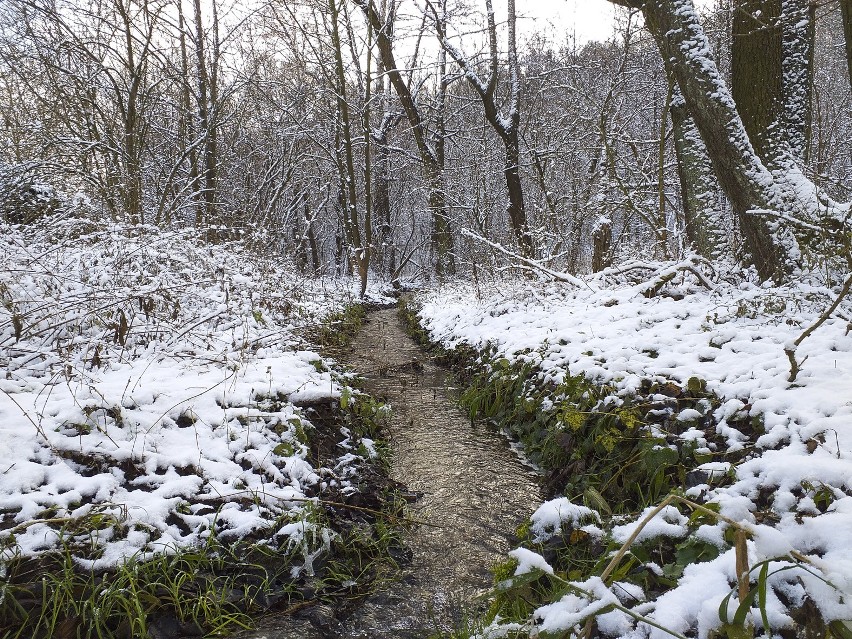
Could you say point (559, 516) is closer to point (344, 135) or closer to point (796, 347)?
point (796, 347)

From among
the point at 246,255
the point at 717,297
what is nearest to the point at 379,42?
the point at 246,255

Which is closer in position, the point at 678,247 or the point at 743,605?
the point at 743,605

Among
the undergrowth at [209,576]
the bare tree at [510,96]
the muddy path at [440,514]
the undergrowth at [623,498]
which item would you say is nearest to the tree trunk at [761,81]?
the undergrowth at [623,498]

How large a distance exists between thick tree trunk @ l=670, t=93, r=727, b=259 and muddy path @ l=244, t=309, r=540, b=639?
138 inches

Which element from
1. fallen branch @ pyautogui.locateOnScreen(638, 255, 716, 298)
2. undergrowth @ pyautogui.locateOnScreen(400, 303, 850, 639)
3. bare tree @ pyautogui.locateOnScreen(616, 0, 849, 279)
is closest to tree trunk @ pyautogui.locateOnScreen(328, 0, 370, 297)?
bare tree @ pyautogui.locateOnScreen(616, 0, 849, 279)

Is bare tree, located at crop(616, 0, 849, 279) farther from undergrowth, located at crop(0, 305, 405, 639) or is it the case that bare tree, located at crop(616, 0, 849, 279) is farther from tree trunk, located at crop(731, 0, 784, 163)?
undergrowth, located at crop(0, 305, 405, 639)

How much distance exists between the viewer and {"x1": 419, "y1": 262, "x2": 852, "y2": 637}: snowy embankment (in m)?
1.64

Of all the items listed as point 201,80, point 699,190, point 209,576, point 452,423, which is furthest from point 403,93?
point 209,576

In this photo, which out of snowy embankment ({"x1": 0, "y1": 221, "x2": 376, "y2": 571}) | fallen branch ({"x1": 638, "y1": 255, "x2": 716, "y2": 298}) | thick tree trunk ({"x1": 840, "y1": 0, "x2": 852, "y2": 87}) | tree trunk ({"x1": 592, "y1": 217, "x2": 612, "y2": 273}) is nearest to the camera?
snowy embankment ({"x1": 0, "y1": 221, "x2": 376, "y2": 571})

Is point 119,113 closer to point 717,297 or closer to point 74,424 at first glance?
point 74,424

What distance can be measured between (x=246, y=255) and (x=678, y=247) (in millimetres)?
6415

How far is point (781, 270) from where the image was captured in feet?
16.1

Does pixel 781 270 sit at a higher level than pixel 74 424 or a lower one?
higher

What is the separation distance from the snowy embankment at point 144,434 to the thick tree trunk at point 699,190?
15.5 ft
